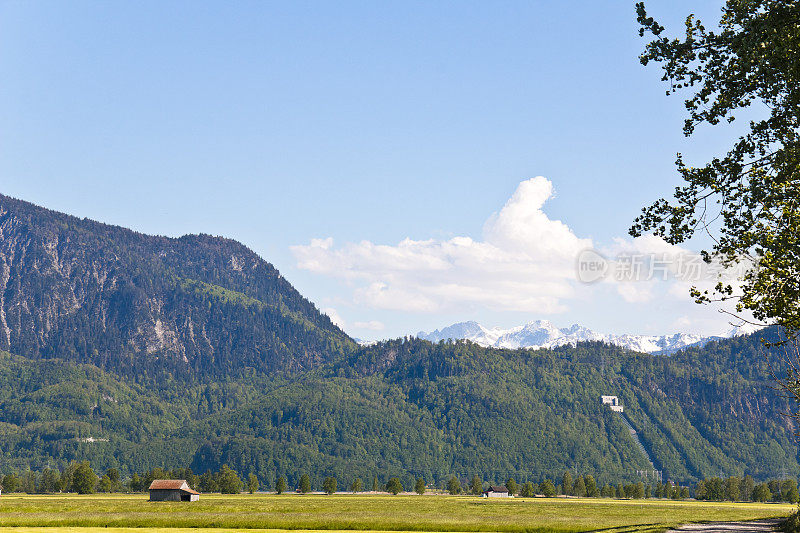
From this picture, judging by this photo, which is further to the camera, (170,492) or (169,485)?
(169,485)

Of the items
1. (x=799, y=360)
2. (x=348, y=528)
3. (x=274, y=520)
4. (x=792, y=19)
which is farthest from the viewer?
(x=274, y=520)

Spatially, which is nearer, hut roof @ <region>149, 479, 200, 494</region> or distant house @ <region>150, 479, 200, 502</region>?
distant house @ <region>150, 479, 200, 502</region>

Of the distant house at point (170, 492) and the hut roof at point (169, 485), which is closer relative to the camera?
the distant house at point (170, 492)

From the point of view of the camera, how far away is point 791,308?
103 feet

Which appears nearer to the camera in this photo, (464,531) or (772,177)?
(772,177)

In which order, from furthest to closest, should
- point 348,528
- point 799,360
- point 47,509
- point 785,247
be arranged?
point 47,509
point 348,528
point 799,360
point 785,247

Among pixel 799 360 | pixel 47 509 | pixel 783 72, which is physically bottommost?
pixel 47 509

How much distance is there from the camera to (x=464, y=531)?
96.5 meters

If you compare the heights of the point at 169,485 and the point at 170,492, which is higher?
the point at 169,485

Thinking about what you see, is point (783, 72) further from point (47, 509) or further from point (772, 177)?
point (47, 509)

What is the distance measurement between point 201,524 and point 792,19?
88.1m

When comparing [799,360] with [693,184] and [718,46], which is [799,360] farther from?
[718,46]

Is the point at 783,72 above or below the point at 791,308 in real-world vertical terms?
above

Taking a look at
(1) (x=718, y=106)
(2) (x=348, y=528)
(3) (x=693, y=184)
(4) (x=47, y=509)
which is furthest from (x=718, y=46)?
(4) (x=47, y=509)
